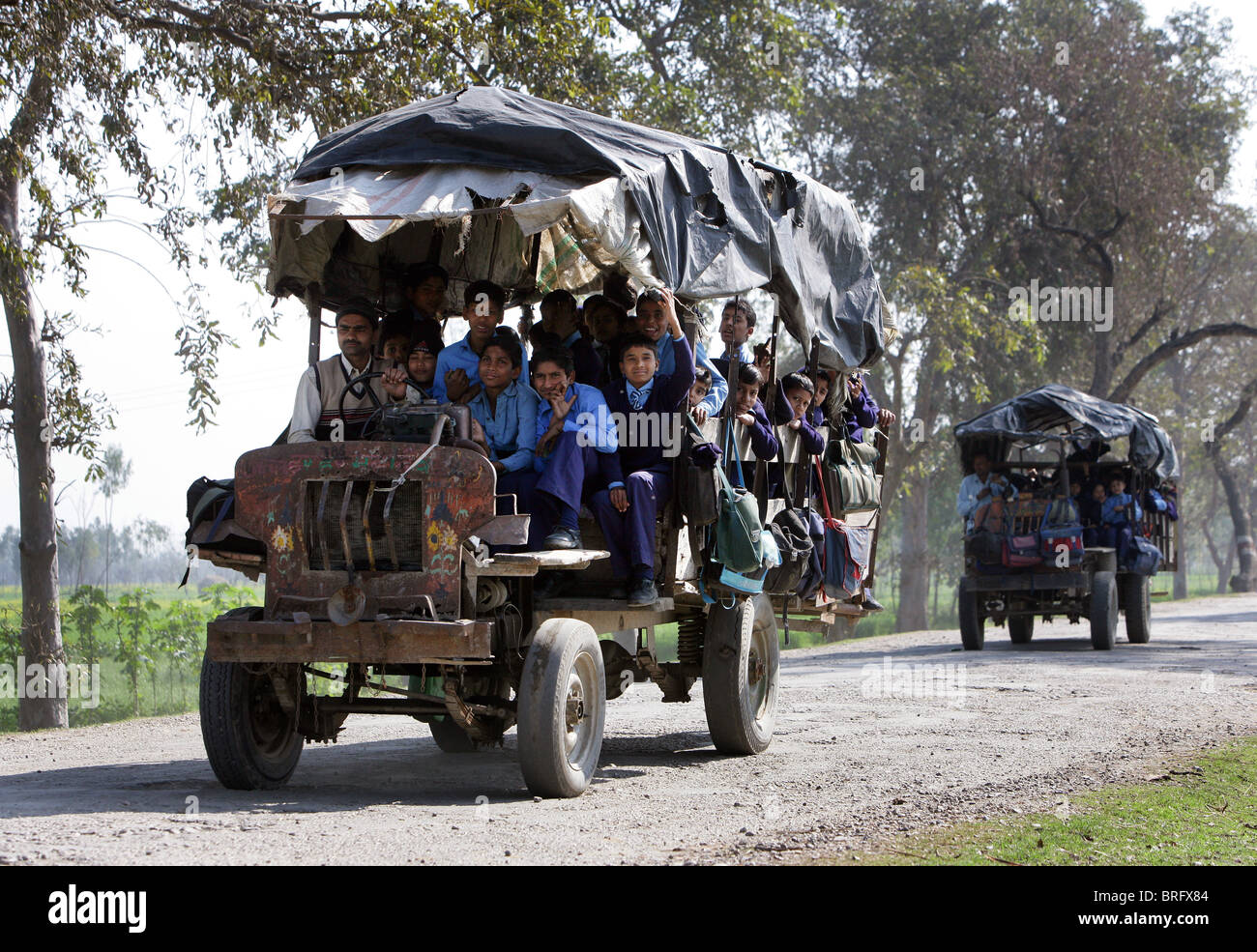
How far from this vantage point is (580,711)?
748cm

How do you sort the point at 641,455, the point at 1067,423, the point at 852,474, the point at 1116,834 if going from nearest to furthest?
the point at 1116,834 → the point at 641,455 → the point at 852,474 → the point at 1067,423

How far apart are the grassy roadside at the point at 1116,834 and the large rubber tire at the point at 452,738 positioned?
412 centimetres

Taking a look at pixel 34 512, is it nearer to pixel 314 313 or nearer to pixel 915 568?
pixel 314 313

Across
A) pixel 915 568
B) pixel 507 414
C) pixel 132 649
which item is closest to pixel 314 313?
pixel 507 414

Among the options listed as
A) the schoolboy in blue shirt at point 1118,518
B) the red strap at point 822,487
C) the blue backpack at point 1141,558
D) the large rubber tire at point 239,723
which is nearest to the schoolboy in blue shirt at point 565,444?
the large rubber tire at point 239,723

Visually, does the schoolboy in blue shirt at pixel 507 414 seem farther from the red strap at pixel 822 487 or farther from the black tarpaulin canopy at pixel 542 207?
the red strap at pixel 822 487

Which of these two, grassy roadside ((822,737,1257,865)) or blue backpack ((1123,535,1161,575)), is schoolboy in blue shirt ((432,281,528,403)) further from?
blue backpack ((1123,535,1161,575))

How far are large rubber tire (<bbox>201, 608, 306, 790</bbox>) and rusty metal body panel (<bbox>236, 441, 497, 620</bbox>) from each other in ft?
1.56

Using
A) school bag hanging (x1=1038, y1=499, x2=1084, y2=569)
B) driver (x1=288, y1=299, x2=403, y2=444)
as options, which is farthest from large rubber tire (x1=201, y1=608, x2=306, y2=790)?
school bag hanging (x1=1038, y1=499, x2=1084, y2=569)

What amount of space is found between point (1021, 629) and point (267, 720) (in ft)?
49.5

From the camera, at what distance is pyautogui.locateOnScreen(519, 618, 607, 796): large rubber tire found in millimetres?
6965

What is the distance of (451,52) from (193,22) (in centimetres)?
267
